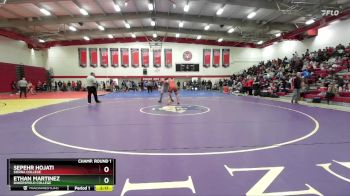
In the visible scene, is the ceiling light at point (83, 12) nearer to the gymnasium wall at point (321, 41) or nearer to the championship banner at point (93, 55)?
the championship banner at point (93, 55)

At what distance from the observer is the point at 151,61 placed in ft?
116

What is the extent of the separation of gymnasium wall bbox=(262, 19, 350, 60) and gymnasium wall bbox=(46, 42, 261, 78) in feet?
18.1

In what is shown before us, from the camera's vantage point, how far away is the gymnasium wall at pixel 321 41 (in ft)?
66.8

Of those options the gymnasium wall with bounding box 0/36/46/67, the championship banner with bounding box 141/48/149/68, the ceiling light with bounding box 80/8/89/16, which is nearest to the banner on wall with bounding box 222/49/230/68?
the championship banner with bounding box 141/48/149/68

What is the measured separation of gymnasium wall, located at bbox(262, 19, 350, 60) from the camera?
2036 cm

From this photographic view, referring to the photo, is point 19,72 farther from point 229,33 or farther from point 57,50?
point 229,33

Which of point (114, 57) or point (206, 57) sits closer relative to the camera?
point (114, 57)

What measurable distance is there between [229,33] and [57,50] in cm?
2372

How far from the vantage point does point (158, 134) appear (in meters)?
5.90

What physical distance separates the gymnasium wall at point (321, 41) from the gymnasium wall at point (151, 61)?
5.51 m

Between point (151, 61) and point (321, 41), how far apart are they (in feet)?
69.3
